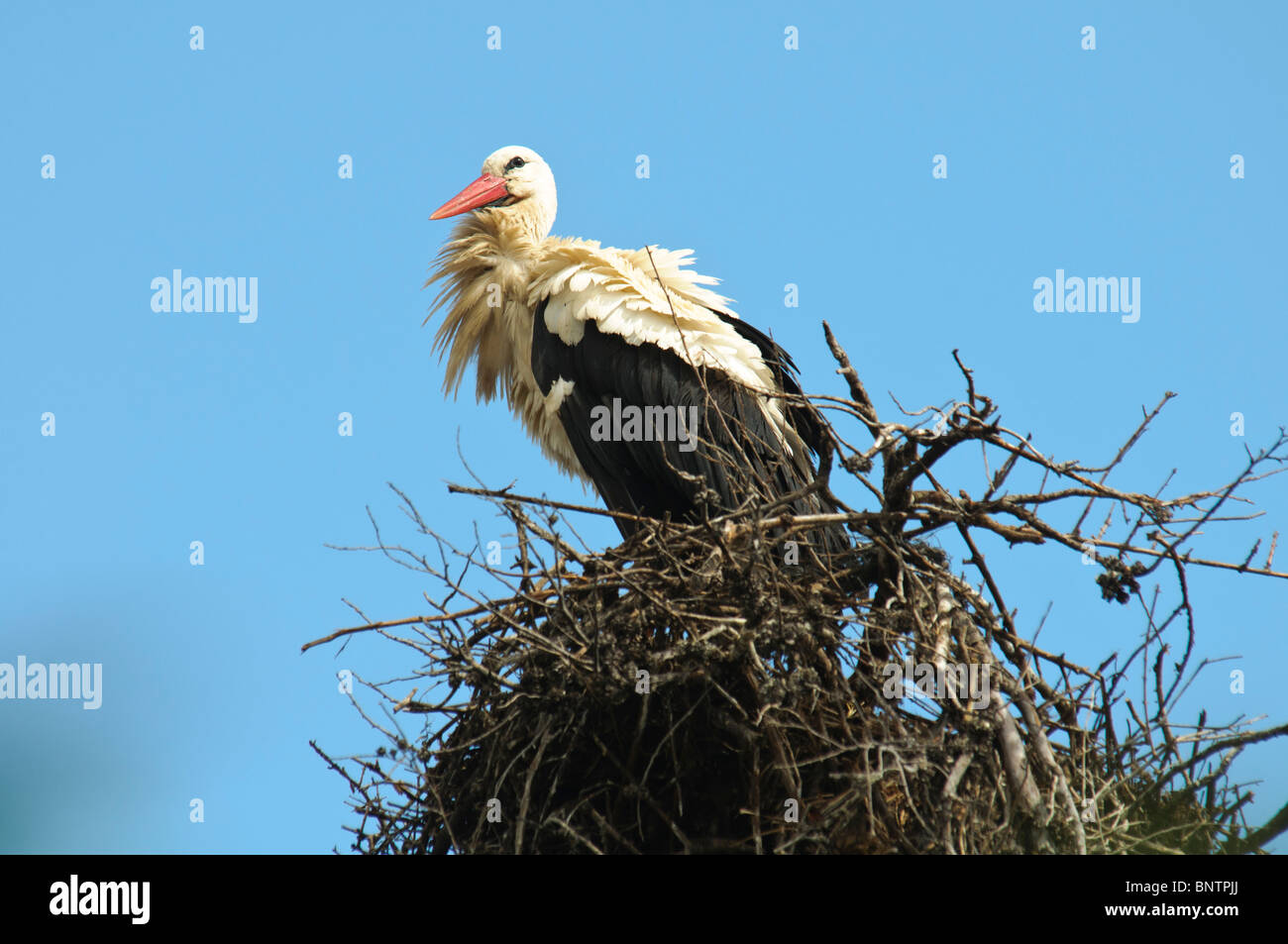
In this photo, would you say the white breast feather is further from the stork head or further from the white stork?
the stork head

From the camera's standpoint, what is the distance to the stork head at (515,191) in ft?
24.9

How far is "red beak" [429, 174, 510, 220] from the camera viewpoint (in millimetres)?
7574

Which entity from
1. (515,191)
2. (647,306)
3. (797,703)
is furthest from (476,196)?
(797,703)

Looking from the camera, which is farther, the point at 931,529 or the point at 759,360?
the point at 759,360

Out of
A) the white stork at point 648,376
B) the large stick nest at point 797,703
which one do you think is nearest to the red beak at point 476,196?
the white stork at point 648,376

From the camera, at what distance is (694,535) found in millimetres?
4699

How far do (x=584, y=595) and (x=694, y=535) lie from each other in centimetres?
42

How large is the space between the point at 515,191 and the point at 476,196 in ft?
0.73

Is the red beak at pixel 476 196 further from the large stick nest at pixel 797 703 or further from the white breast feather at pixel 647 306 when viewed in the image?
the large stick nest at pixel 797 703

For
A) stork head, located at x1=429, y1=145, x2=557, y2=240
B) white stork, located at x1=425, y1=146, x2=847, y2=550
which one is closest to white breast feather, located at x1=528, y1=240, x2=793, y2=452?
white stork, located at x1=425, y1=146, x2=847, y2=550

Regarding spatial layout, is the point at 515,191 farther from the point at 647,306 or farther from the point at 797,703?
the point at 797,703

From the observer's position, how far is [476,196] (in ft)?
25.0
